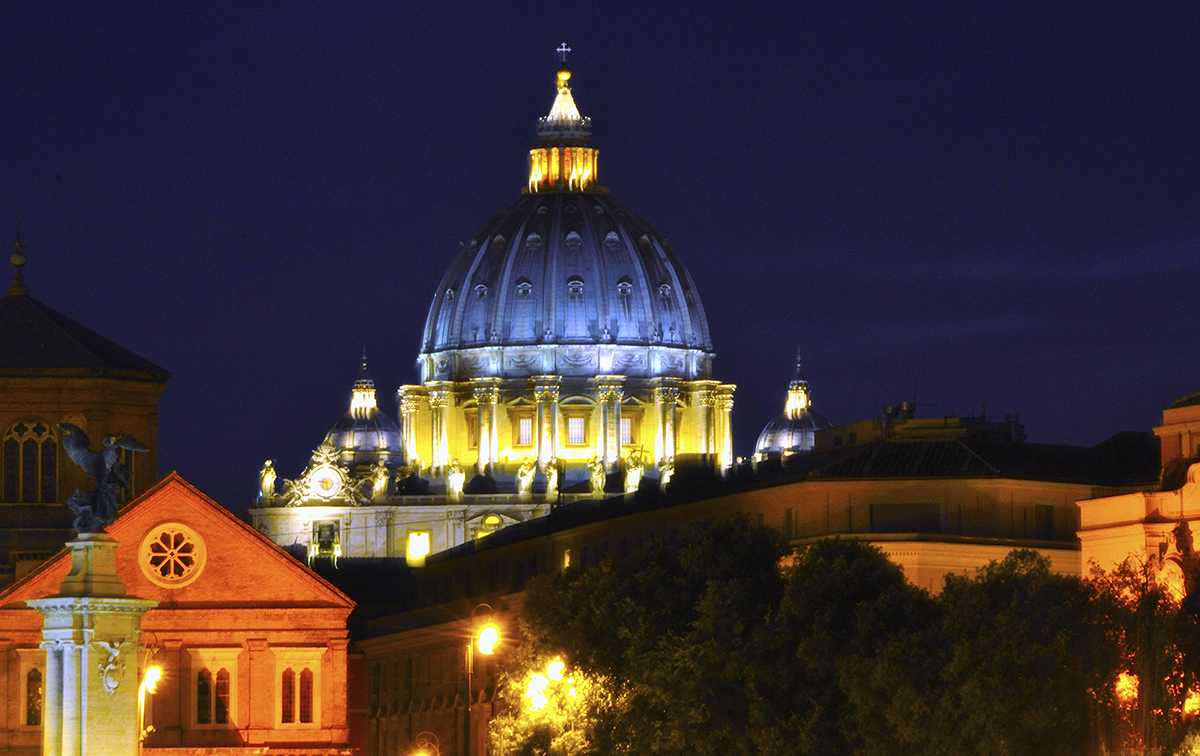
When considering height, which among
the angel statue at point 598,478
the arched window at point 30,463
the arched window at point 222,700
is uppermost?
the angel statue at point 598,478

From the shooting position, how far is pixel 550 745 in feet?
289

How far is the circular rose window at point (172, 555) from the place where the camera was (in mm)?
132750

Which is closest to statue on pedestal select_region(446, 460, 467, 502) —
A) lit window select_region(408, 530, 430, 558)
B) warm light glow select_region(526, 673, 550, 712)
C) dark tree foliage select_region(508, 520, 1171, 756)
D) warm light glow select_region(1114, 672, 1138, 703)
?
lit window select_region(408, 530, 430, 558)

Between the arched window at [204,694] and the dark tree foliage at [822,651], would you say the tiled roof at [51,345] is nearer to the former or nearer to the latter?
the arched window at [204,694]

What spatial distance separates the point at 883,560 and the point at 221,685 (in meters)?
51.8

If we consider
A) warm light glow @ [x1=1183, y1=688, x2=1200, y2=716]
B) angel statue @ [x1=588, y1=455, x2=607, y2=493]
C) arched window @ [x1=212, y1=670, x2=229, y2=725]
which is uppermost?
angel statue @ [x1=588, y1=455, x2=607, y2=493]

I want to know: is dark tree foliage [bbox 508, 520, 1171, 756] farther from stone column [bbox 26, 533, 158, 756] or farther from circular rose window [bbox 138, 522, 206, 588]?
circular rose window [bbox 138, 522, 206, 588]

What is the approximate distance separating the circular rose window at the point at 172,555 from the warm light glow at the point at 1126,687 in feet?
200

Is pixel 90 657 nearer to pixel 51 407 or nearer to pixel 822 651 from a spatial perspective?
pixel 822 651

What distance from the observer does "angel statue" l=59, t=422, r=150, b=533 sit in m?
72.6

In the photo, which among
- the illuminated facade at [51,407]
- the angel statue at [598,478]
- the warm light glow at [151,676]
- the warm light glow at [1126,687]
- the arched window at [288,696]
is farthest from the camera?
the angel statue at [598,478]

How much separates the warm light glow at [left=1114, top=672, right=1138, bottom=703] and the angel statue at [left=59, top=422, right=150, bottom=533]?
22566 mm

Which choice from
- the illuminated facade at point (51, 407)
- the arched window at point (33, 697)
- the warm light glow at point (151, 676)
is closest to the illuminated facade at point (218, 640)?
the arched window at point (33, 697)

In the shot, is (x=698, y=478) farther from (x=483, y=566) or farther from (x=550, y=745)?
(x=550, y=745)
